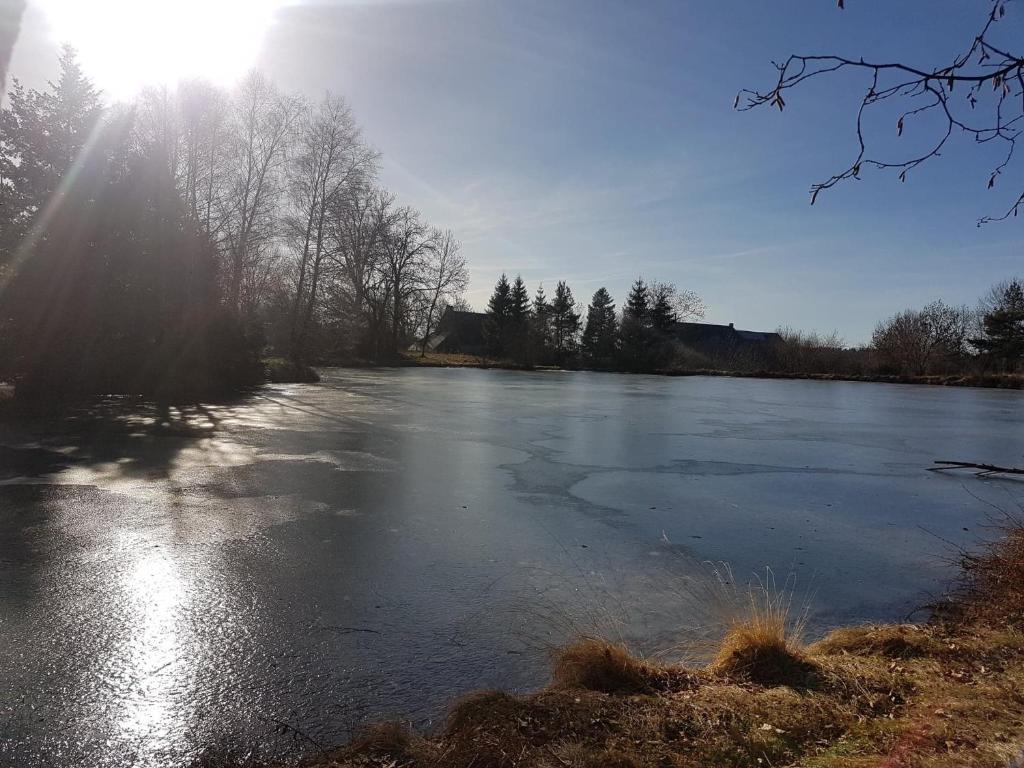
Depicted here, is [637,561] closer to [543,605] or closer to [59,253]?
[543,605]

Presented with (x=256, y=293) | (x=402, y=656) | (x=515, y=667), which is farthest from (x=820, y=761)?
(x=256, y=293)

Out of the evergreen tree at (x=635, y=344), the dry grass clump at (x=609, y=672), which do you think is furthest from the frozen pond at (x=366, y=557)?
the evergreen tree at (x=635, y=344)

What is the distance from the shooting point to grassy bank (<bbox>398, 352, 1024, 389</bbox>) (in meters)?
Answer: 41.0

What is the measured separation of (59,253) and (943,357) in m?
55.5

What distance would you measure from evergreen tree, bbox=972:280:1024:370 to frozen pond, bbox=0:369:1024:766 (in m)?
45.3

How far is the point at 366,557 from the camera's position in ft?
18.1

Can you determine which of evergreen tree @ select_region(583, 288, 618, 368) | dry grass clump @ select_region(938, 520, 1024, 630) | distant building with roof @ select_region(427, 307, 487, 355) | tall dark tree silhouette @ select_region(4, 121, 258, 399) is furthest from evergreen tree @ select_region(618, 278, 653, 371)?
dry grass clump @ select_region(938, 520, 1024, 630)

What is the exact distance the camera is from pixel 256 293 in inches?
1367

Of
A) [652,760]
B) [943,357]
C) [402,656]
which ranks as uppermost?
[943,357]

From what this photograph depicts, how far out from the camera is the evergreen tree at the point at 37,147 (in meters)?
15.9

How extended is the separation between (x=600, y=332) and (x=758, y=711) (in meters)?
57.8

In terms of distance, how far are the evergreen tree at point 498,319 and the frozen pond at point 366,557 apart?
4874 cm

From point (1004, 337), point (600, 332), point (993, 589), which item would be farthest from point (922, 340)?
point (993, 589)

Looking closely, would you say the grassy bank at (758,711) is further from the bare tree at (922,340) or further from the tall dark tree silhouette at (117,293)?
the bare tree at (922,340)
